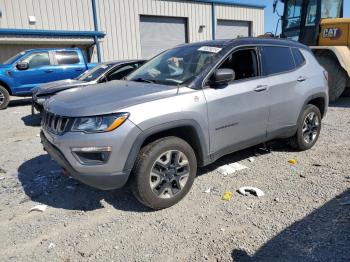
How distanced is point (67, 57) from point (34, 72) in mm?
1259

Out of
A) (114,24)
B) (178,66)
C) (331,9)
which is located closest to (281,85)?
(178,66)

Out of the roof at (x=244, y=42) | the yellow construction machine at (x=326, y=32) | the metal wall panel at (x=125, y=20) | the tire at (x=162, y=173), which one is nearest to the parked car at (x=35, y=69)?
the metal wall panel at (x=125, y=20)

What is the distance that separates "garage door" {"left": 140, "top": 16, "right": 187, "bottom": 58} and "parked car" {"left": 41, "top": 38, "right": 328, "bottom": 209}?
1573cm

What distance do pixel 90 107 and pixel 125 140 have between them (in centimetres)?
47

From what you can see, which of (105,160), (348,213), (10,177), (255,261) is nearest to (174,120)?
Result: (105,160)

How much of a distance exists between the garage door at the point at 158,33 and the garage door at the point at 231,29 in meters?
3.17

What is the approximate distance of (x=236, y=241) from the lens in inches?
118

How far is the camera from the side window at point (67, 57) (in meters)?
11.7

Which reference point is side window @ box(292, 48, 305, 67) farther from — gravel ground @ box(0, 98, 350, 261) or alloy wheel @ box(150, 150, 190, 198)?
alloy wheel @ box(150, 150, 190, 198)

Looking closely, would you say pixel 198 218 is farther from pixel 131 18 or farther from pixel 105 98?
pixel 131 18

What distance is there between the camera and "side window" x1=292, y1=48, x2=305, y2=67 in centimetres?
495

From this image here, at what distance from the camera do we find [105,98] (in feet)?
11.2

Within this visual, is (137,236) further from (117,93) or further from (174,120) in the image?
(117,93)

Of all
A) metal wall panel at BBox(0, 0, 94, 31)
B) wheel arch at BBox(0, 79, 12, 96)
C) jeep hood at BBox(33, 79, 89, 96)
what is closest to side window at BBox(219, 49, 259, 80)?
jeep hood at BBox(33, 79, 89, 96)
